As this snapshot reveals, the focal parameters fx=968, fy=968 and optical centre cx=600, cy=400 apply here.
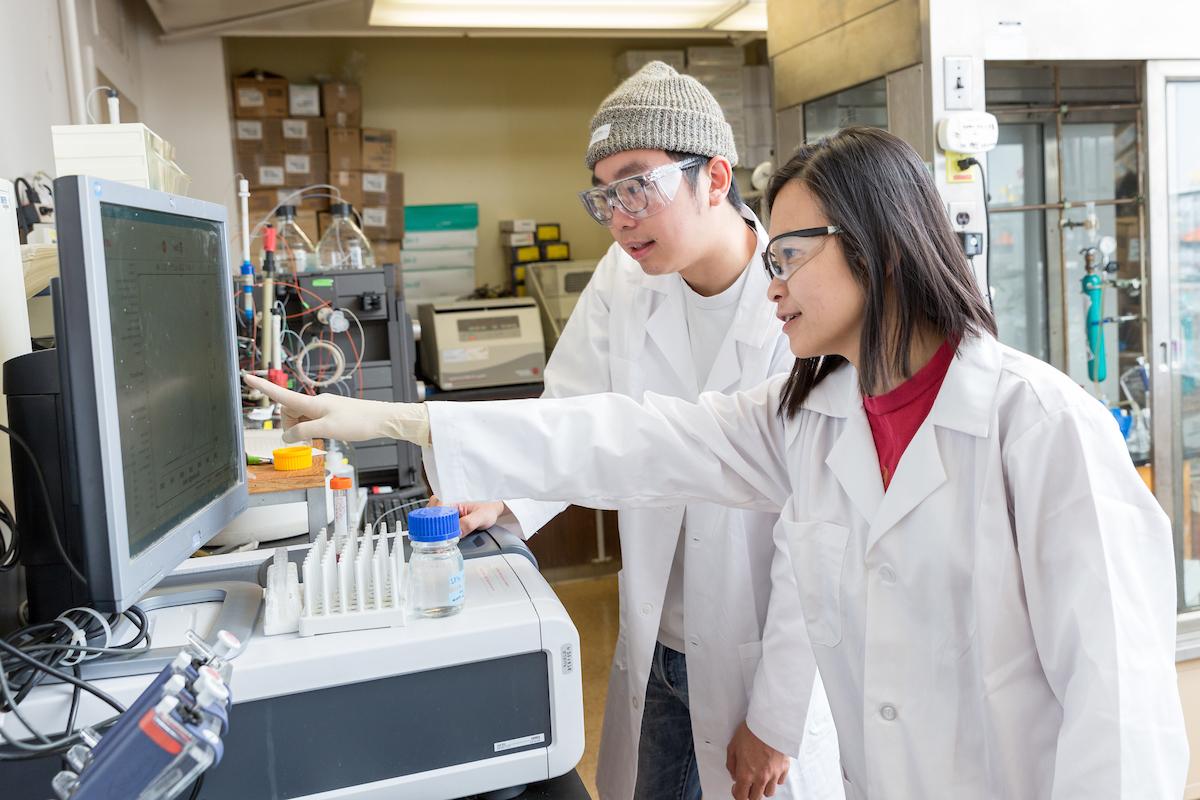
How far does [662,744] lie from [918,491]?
79 cm

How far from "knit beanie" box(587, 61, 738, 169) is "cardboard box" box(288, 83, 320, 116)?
3420mm

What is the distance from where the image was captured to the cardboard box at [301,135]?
448 centimetres

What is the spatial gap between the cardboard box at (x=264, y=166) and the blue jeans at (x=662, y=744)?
3.58m

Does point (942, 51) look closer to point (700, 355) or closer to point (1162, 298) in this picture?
point (1162, 298)

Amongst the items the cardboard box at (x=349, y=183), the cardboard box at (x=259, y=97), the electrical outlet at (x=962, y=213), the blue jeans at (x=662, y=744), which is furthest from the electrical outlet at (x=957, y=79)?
the cardboard box at (x=259, y=97)

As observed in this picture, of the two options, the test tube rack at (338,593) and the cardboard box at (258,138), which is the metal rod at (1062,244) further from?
the cardboard box at (258,138)

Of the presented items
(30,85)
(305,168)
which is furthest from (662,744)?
(305,168)

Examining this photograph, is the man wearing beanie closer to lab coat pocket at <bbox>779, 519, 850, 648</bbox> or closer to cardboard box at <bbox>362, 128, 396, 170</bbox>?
lab coat pocket at <bbox>779, 519, 850, 648</bbox>

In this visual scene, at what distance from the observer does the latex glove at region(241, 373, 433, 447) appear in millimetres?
1059

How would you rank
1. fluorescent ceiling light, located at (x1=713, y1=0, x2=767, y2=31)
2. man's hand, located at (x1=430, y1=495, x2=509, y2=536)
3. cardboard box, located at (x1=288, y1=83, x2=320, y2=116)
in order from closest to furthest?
man's hand, located at (x1=430, y1=495, x2=509, y2=536) → fluorescent ceiling light, located at (x1=713, y1=0, x2=767, y2=31) → cardboard box, located at (x1=288, y1=83, x2=320, y2=116)

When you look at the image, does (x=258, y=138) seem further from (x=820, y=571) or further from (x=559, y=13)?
(x=820, y=571)

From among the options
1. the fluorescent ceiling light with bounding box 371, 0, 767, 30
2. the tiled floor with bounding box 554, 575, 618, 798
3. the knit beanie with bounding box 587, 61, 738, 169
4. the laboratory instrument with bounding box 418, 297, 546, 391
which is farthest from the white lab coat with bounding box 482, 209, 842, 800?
the fluorescent ceiling light with bounding box 371, 0, 767, 30

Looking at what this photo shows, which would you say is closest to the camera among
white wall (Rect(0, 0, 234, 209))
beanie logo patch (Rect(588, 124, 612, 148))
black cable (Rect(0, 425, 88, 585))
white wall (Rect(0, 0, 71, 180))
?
black cable (Rect(0, 425, 88, 585))

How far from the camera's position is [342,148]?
14.9 ft
